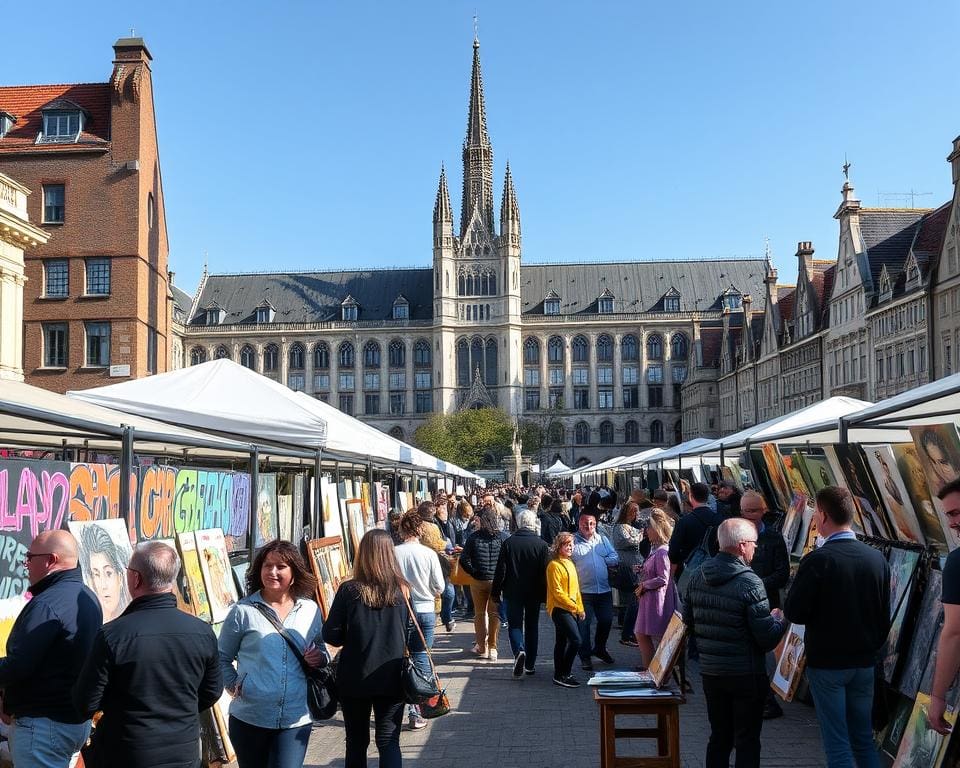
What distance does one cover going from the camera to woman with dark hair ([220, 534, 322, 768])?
220 inches

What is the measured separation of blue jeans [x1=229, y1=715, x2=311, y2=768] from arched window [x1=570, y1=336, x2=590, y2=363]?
108371mm

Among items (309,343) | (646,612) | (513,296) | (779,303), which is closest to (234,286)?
(309,343)

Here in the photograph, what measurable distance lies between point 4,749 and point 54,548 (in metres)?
1.26

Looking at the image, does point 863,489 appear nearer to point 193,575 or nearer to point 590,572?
point 590,572

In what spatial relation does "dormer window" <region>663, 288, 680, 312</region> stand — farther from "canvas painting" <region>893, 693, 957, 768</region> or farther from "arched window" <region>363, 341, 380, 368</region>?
"canvas painting" <region>893, 693, 957, 768</region>

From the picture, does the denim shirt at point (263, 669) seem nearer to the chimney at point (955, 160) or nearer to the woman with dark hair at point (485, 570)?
the woman with dark hair at point (485, 570)

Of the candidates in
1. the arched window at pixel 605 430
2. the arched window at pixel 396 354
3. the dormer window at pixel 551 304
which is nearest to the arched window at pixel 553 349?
the dormer window at pixel 551 304

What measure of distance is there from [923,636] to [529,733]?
3391 millimetres

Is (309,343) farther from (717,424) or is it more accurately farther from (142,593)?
(142,593)

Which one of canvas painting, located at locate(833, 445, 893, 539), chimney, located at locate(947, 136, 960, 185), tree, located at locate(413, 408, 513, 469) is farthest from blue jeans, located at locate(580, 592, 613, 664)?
tree, located at locate(413, 408, 513, 469)

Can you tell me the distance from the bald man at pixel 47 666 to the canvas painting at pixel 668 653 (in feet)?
13.5

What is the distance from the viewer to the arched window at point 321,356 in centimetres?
11506

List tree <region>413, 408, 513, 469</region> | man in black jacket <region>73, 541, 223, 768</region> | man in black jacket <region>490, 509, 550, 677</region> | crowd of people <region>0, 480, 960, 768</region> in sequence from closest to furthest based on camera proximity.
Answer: man in black jacket <region>73, 541, 223, 768</region>, crowd of people <region>0, 480, 960, 768</region>, man in black jacket <region>490, 509, 550, 677</region>, tree <region>413, 408, 513, 469</region>

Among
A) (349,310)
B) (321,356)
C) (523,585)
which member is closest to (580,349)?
(349,310)
